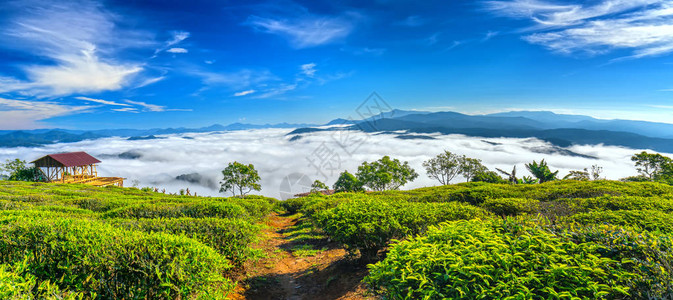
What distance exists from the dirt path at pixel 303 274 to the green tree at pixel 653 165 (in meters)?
45.2

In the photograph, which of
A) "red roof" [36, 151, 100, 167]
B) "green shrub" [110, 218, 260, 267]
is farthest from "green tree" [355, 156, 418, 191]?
"red roof" [36, 151, 100, 167]

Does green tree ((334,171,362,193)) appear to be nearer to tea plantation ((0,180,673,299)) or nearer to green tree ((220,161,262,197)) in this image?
green tree ((220,161,262,197))

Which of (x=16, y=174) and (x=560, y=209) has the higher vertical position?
(x=560, y=209)

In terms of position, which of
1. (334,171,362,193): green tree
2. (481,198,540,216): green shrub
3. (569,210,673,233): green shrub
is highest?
(569,210,673,233): green shrub

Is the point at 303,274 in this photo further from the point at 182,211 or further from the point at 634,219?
the point at 634,219

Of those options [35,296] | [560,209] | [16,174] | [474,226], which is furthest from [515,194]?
[16,174]

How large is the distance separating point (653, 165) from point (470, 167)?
22.3 m

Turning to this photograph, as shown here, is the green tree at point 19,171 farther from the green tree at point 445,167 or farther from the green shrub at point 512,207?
the green tree at point 445,167

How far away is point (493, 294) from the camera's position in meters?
2.28

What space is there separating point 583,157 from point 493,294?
26253 centimetres

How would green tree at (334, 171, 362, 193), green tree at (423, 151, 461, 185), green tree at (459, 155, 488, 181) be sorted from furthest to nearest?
green tree at (423, 151, 461, 185), green tree at (459, 155, 488, 181), green tree at (334, 171, 362, 193)

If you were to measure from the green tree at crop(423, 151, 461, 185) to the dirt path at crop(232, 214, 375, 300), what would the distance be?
43.2 meters

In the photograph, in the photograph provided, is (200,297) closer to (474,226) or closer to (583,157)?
(474,226)

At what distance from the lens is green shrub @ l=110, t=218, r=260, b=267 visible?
5.28m
